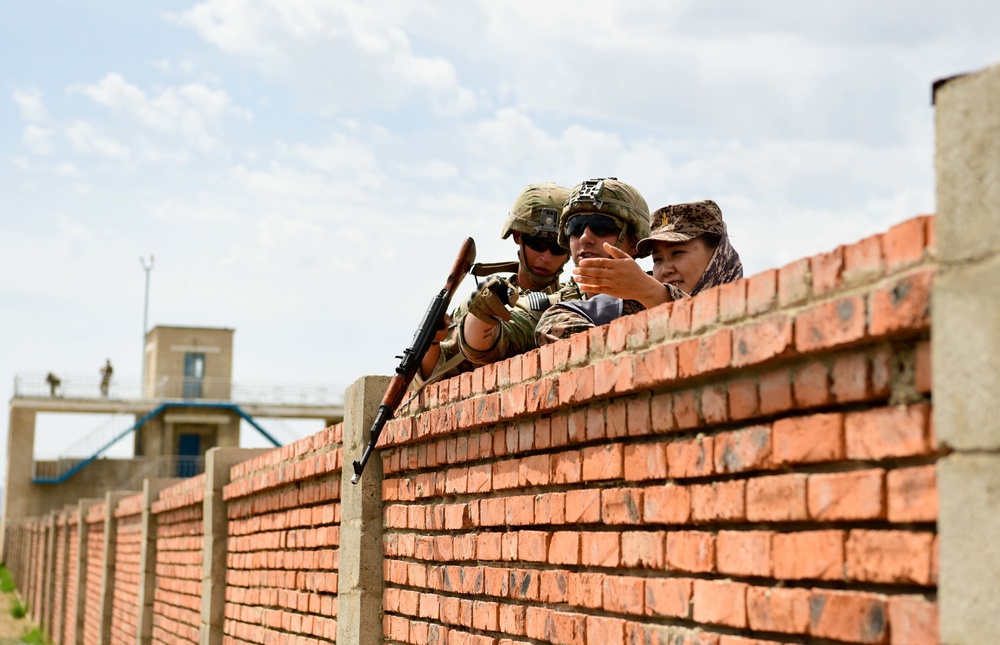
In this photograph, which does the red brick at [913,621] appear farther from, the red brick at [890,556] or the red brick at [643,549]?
the red brick at [643,549]

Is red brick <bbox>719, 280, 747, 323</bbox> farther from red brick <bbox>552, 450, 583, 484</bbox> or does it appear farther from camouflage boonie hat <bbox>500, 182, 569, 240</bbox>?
camouflage boonie hat <bbox>500, 182, 569, 240</bbox>

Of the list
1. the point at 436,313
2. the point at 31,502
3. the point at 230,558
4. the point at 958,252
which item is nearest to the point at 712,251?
the point at 436,313

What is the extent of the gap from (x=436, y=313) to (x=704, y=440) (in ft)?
6.82

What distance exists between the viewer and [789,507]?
2699mm

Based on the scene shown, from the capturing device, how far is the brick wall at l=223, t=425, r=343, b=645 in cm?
604

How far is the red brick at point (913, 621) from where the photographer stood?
2248 millimetres

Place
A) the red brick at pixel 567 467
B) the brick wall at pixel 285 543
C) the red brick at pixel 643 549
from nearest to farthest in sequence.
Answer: the red brick at pixel 643 549 → the red brick at pixel 567 467 → the brick wall at pixel 285 543

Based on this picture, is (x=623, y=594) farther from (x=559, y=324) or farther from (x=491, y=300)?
(x=491, y=300)

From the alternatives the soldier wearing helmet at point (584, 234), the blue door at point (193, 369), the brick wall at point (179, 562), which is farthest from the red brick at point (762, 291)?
the blue door at point (193, 369)

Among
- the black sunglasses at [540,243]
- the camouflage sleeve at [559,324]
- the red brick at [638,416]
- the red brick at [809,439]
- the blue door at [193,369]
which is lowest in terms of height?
the red brick at [809,439]

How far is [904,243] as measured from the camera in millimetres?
2387

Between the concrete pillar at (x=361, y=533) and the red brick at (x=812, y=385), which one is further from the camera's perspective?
the concrete pillar at (x=361, y=533)

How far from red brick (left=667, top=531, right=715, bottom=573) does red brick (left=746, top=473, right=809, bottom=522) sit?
0.19 metres

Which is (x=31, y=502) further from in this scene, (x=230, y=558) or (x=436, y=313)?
(x=436, y=313)
